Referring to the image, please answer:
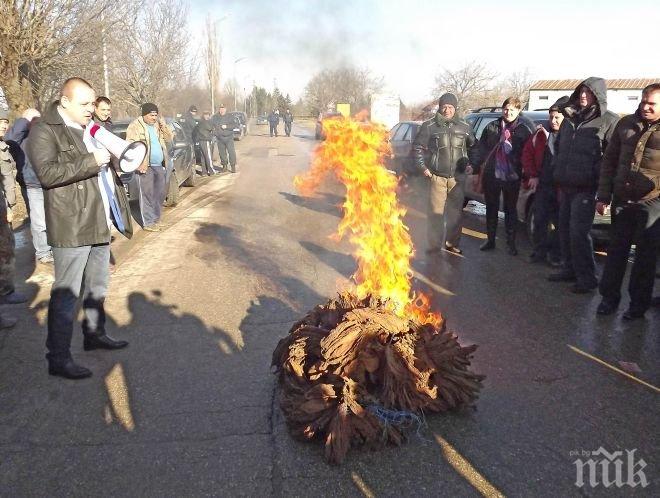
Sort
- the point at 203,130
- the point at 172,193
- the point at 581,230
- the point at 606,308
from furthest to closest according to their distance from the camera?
the point at 203,130
the point at 172,193
the point at 581,230
the point at 606,308

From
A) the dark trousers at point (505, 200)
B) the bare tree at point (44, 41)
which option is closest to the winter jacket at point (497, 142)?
the dark trousers at point (505, 200)

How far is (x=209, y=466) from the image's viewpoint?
2.73m

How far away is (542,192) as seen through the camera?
6566mm

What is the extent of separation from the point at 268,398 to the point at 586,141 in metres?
4.29

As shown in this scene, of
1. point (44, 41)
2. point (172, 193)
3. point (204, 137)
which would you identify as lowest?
point (172, 193)

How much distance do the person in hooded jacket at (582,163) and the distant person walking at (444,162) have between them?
4.66 feet

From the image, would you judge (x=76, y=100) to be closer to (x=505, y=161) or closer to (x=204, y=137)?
(x=505, y=161)

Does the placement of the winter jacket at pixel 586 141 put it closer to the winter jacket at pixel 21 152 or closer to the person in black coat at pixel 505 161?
the person in black coat at pixel 505 161

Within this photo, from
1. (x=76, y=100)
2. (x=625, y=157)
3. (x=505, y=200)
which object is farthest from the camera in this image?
(x=505, y=200)

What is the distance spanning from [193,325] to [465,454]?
9.21 feet

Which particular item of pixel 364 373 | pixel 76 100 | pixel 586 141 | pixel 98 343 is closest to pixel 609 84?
pixel 586 141

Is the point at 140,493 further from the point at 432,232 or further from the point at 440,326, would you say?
the point at 432,232

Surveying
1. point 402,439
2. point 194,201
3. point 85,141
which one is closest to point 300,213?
point 194,201

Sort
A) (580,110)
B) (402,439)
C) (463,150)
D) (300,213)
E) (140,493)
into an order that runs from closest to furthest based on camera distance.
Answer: (140,493) → (402,439) → (580,110) → (463,150) → (300,213)
